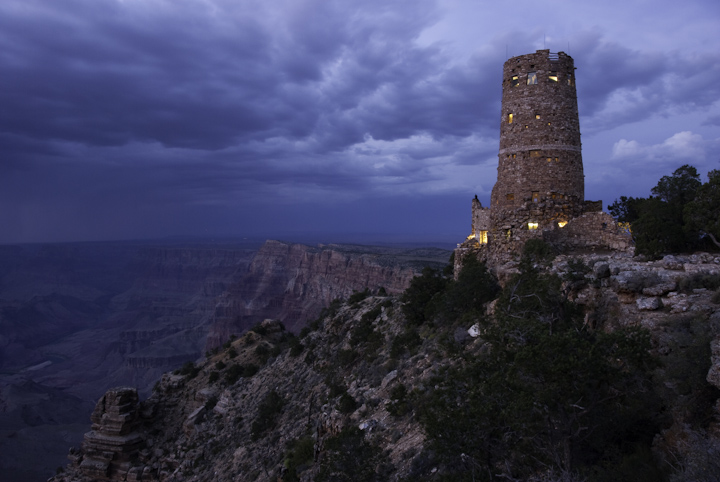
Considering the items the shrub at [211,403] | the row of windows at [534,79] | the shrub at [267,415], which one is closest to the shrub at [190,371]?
the shrub at [211,403]

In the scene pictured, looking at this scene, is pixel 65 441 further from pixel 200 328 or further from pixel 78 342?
pixel 78 342

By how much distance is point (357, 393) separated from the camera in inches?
817

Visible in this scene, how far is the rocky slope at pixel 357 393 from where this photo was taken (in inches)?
350

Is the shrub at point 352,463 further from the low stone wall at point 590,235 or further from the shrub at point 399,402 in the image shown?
the low stone wall at point 590,235

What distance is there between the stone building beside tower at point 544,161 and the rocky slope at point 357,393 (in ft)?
9.94

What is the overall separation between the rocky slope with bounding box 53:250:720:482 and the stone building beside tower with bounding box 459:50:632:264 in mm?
3029

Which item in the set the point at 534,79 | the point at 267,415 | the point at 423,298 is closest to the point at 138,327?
the point at 267,415

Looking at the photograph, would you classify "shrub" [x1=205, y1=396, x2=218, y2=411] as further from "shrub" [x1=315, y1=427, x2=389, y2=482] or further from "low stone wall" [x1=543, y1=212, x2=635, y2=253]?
"low stone wall" [x1=543, y1=212, x2=635, y2=253]

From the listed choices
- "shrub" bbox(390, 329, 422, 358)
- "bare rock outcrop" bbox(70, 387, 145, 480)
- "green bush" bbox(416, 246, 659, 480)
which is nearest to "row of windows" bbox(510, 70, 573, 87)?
"shrub" bbox(390, 329, 422, 358)

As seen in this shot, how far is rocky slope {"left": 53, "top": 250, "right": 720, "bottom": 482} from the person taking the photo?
8.90 metres

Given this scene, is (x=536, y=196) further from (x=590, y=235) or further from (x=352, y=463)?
(x=352, y=463)

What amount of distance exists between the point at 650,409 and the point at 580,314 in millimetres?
5025

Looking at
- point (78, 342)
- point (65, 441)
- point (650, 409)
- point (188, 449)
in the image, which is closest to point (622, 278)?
point (650, 409)

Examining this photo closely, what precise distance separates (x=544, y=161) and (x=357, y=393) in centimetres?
1504
